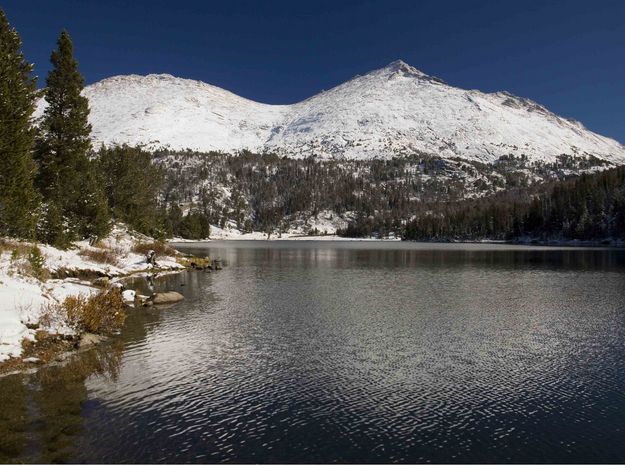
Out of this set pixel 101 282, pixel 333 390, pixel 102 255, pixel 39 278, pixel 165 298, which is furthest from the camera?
pixel 102 255

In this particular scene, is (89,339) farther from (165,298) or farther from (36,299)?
(165,298)

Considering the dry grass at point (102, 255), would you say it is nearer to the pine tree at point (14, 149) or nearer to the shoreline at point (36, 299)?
the shoreline at point (36, 299)

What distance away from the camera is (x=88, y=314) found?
29.0m

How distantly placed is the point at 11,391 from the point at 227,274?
175 ft

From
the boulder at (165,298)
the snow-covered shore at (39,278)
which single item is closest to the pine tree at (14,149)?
the snow-covered shore at (39,278)

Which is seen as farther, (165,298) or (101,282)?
(101,282)

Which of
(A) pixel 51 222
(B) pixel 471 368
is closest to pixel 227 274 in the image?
(A) pixel 51 222

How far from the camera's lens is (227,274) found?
72812 millimetres

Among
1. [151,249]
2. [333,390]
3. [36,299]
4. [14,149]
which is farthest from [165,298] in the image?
[151,249]

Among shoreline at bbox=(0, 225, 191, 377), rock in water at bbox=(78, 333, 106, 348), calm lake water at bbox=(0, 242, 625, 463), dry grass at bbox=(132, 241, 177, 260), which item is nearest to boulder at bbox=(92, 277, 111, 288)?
shoreline at bbox=(0, 225, 191, 377)

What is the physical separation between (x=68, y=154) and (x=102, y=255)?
13.2 m

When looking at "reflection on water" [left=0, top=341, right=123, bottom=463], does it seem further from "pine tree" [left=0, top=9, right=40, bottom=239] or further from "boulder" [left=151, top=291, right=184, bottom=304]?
"boulder" [left=151, top=291, right=184, bottom=304]

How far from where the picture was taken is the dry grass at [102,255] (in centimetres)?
5752

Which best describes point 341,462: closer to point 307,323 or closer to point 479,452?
point 479,452
